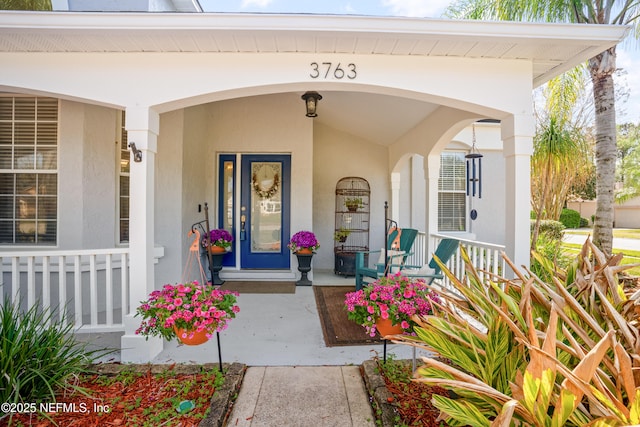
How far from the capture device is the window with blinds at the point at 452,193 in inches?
283

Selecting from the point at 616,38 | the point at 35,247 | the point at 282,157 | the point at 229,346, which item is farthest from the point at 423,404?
the point at 282,157

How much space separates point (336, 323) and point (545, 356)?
292cm

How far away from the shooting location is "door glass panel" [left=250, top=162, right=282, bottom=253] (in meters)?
6.19

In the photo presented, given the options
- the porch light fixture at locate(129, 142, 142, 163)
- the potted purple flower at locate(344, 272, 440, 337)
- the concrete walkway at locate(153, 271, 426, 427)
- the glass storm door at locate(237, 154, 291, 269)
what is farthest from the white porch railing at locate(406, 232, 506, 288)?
the porch light fixture at locate(129, 142, 142, 163)

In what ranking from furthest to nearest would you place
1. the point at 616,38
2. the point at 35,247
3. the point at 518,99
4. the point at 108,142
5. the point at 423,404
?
the point at 108,142, the point at 35,247, the point at 518,99, the point at 616,38, the point at 423,404

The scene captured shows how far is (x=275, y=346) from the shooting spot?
3.30 m

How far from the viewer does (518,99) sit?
3.12 metres

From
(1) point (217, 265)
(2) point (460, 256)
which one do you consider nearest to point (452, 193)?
(2) point (460, 256)

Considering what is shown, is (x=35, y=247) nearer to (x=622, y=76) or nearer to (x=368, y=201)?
(x=368, y=201)

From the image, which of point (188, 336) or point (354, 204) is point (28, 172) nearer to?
point (188, 336)

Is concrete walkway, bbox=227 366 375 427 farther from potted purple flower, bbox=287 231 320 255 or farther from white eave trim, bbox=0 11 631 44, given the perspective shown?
potted purple flower, bbox=287 231 320 255

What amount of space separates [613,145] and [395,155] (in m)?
3.16

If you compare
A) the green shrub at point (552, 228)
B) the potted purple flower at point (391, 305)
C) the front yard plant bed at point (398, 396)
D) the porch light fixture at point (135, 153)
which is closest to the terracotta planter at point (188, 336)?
the potted purple flower at point (391, 305)

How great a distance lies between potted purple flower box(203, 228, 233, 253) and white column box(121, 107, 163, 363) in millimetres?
2512
